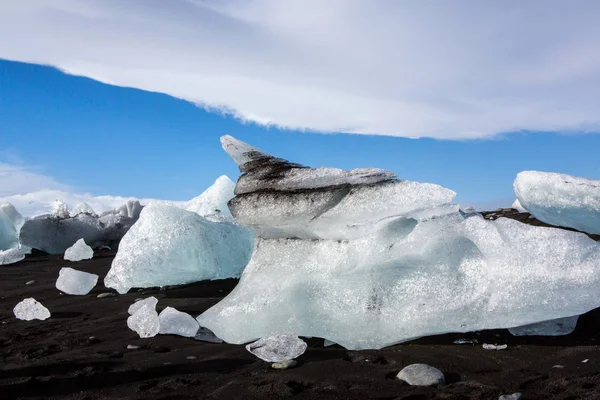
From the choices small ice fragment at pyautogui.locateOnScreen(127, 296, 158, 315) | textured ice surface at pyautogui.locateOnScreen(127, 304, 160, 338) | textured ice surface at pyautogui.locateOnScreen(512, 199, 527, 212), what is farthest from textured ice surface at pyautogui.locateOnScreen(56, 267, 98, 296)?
textured ice surface at pyautogui.locateOnScreen(512, 199, 527, 212)

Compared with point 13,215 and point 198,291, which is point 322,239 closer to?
point 198,291

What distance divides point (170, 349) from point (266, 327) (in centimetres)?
83

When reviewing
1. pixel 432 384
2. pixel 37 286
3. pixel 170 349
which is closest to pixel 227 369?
pixel 170 349

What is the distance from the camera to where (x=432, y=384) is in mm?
3291

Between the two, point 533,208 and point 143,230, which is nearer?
point 143,230

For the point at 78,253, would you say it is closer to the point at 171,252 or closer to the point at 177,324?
the point at 171,252

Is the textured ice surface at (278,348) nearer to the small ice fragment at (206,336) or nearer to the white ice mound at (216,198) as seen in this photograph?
the small ice fragment at (206,336)

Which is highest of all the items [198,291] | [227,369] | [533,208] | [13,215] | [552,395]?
[13,215]

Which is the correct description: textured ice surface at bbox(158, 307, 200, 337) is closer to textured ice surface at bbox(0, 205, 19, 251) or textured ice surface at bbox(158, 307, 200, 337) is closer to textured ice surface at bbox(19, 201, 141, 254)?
textured ice surface at bbox(19, 201, 141, 254)

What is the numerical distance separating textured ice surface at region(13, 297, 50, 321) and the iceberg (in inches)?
72.2

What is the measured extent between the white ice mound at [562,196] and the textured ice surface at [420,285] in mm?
3558

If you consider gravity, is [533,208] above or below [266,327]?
above

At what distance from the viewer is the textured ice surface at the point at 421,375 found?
3309 millimetres

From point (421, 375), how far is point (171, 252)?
4.31 meters
